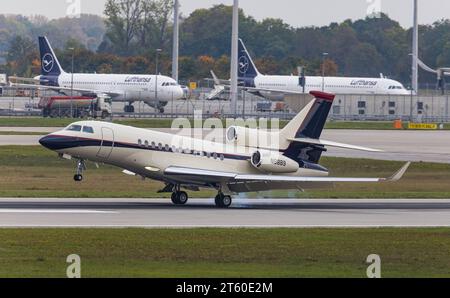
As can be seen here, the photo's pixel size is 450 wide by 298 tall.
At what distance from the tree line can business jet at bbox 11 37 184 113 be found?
36801 mm

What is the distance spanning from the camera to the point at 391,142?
291 feet

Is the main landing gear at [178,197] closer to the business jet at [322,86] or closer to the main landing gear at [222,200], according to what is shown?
the main landing gear at [222,200]

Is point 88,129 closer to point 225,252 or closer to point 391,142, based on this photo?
point 225,252

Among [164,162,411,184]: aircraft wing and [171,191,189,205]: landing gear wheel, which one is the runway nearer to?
[171,191,189,205]: landing gear wheel

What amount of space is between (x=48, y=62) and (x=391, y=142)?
54.3 m

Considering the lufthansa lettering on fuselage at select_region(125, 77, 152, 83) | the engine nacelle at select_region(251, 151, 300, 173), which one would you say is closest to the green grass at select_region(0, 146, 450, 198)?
the engine nacelle at select_region(251, 151, 300, 173)

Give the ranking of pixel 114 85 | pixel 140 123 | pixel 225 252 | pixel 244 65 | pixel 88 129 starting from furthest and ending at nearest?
pixel 244 65
pixel 114 85
pixel 140 123
pixel 88 129
pixel 225 252

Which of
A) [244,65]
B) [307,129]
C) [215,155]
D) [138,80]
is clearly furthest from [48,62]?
[307,129]

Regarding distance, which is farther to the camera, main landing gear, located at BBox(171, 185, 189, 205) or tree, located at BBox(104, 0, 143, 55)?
tree, located at BBox(104, 0, 143, 55)

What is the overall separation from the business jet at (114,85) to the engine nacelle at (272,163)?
275ft

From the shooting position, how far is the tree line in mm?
171375

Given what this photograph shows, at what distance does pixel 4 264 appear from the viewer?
88.5ft
